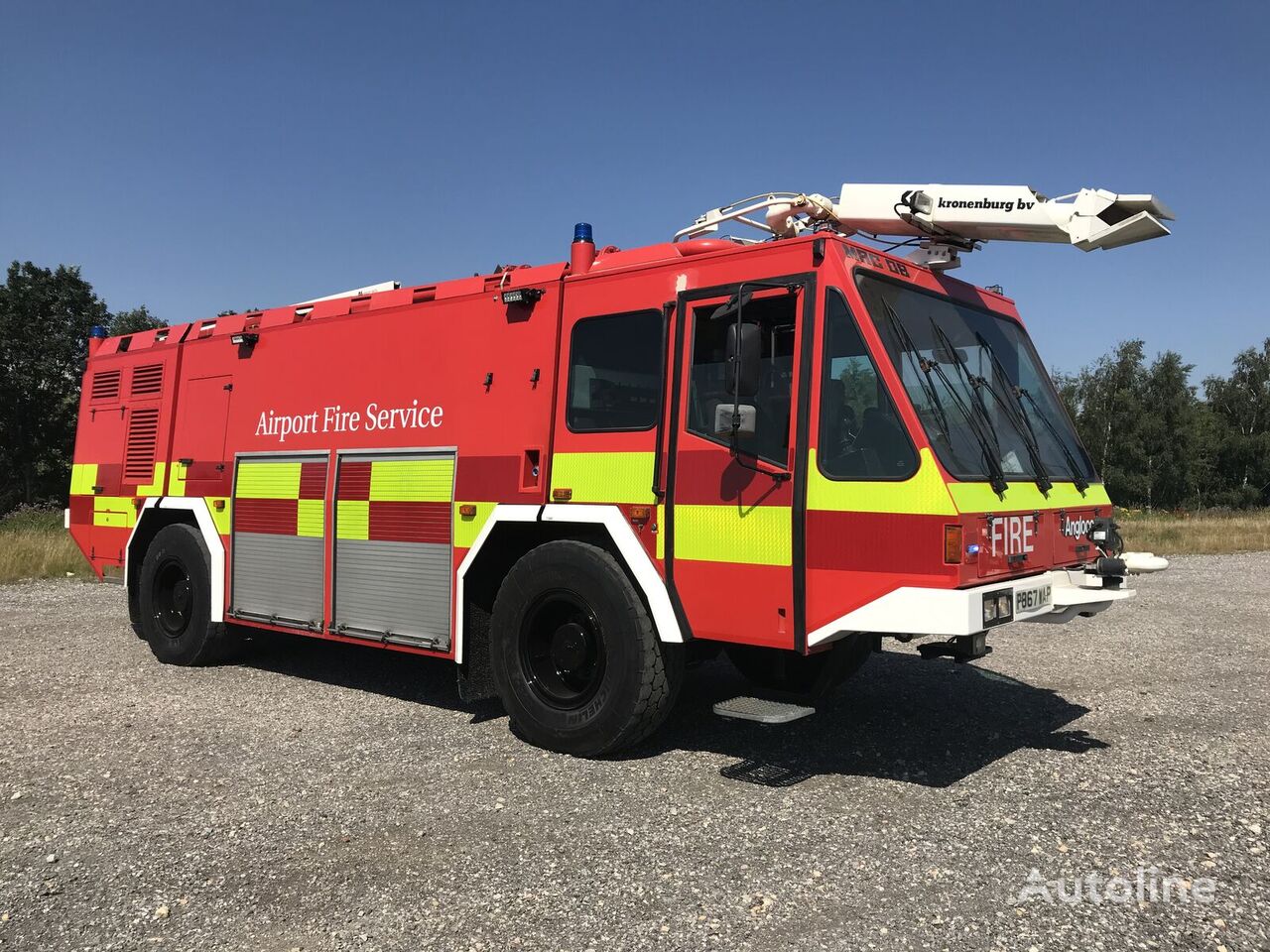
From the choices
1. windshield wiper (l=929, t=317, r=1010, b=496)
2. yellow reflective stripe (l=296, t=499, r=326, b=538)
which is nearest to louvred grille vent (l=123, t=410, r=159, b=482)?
yellow reflective stripe (l=296, t=499, r=326, b=538)

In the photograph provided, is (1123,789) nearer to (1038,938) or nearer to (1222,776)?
(1222,776)

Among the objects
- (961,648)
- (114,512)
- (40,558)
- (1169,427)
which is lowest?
(40,558)

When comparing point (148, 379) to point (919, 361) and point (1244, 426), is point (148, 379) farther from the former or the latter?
point (1244, 426)

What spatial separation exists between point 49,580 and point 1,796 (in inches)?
452

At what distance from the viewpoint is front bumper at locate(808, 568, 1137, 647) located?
412cm

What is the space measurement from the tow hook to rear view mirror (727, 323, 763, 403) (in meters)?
1.55

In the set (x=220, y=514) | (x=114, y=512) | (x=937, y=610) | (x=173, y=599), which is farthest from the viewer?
(x=114, y=512)

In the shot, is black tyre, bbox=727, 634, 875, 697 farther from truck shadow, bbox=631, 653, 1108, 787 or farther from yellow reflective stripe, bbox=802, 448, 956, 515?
yellow reflective stripe, bbox=802, 448, 956, 515

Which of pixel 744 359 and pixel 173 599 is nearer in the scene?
pixel 744 359

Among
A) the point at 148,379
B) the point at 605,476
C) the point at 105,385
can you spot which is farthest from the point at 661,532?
the point at 105,385

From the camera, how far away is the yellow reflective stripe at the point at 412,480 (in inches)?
239

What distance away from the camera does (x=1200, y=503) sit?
5338cm

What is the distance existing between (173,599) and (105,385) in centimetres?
237

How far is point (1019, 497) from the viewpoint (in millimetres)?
4777
